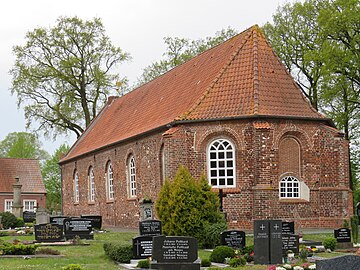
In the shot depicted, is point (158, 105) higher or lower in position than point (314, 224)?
higher

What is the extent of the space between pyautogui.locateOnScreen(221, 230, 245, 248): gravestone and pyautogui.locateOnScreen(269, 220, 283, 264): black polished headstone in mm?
2653

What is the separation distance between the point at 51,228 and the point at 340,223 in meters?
11.5

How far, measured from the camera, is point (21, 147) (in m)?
82.2

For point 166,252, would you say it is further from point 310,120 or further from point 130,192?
point 130,192

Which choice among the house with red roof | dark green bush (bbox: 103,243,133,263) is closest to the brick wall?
dark green bush (bbox: 103,243,133,263)

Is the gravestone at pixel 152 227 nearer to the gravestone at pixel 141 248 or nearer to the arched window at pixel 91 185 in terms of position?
the gravestone at pixel 141 248

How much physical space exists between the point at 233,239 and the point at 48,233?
23.8ft

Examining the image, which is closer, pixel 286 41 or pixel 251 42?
pixel 251 42

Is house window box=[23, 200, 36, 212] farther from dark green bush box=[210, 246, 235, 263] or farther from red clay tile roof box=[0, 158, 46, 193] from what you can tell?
dark green bush box=[210, 246, 235, 263]

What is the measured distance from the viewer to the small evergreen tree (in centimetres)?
2098

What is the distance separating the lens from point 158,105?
3278cm

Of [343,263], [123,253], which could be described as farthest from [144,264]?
[343,263]

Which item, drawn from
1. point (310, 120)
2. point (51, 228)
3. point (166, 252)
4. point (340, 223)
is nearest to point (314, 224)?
point (340, 223)

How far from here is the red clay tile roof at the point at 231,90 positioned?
1027 inches
